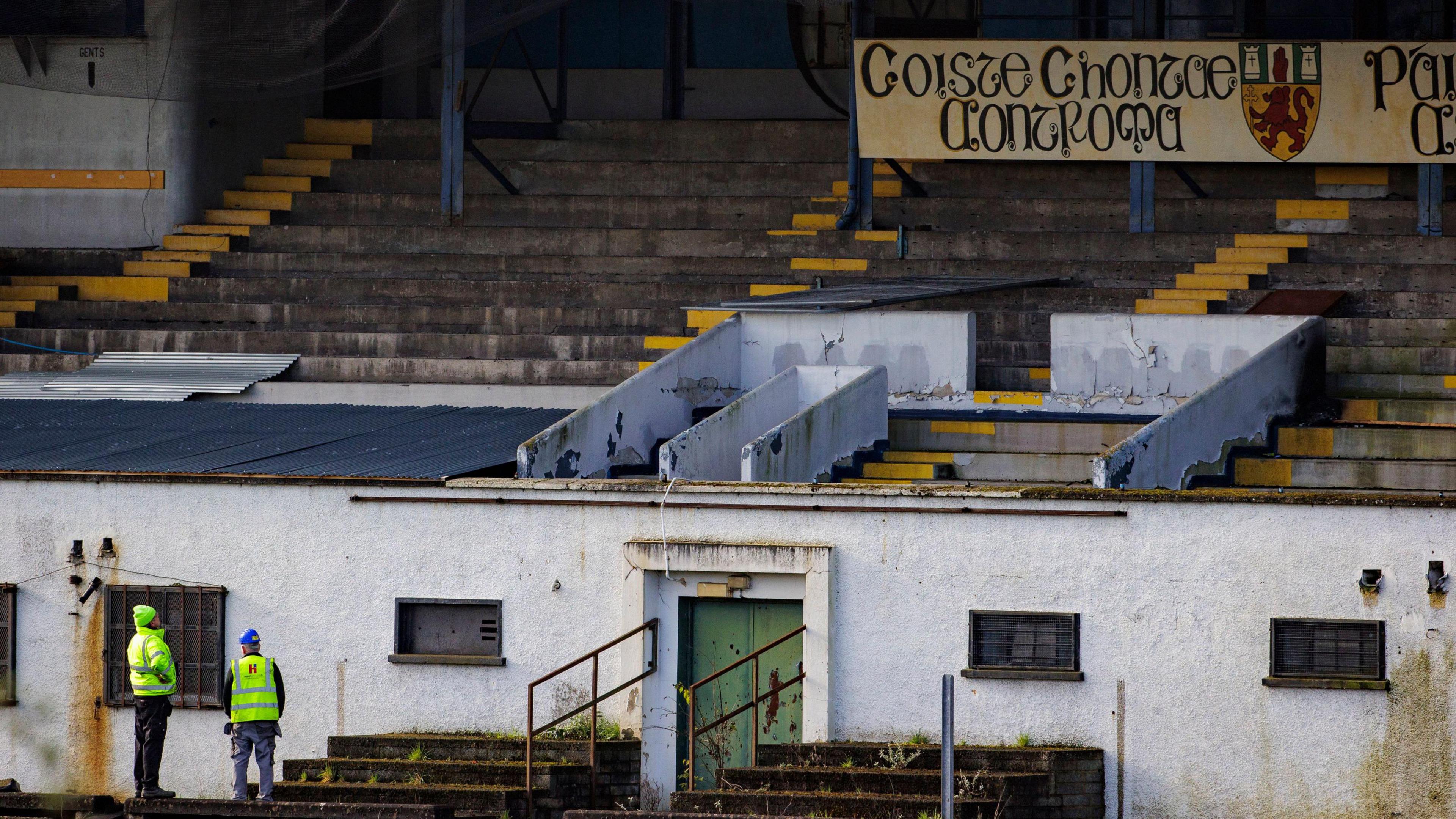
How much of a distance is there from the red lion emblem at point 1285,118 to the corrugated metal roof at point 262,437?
849cm

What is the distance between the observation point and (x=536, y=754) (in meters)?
13.5

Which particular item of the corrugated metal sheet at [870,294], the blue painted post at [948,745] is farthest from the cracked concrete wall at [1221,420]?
the blue painted post at [948,745]

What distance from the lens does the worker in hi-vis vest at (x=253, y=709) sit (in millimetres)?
13000

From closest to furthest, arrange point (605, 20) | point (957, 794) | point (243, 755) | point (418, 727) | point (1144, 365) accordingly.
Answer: point (957, 794) → point (243, 755) → point (418, 727) → point (1144, 365) → point (605, 20)

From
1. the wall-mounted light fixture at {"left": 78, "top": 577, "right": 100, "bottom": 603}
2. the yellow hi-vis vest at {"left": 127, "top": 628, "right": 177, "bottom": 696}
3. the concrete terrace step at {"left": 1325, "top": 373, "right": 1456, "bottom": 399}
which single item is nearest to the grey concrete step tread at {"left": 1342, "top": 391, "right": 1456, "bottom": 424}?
the concrete terrace step at {"left": 1325, "top": 373, "right": 1456, "bottom": 399}

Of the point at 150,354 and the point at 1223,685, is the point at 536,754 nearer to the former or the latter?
the point at 1223,685

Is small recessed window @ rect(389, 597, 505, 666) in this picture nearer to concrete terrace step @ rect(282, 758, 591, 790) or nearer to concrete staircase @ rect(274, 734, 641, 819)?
concrete staircase @ rect(274, 734, 641, 819)

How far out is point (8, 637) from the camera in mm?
14617

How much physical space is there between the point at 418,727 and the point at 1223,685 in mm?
5668

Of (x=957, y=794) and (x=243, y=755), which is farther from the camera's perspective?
(x=243, y=755)

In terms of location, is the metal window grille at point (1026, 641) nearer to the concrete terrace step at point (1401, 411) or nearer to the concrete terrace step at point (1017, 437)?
the concrete terrace step at point (1017, 437)

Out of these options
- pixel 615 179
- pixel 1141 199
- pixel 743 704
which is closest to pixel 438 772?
pixel 743 704

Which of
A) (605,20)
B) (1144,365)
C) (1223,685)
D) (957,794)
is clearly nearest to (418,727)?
(957,794)

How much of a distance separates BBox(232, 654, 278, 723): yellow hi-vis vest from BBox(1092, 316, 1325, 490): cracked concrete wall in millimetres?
5862
